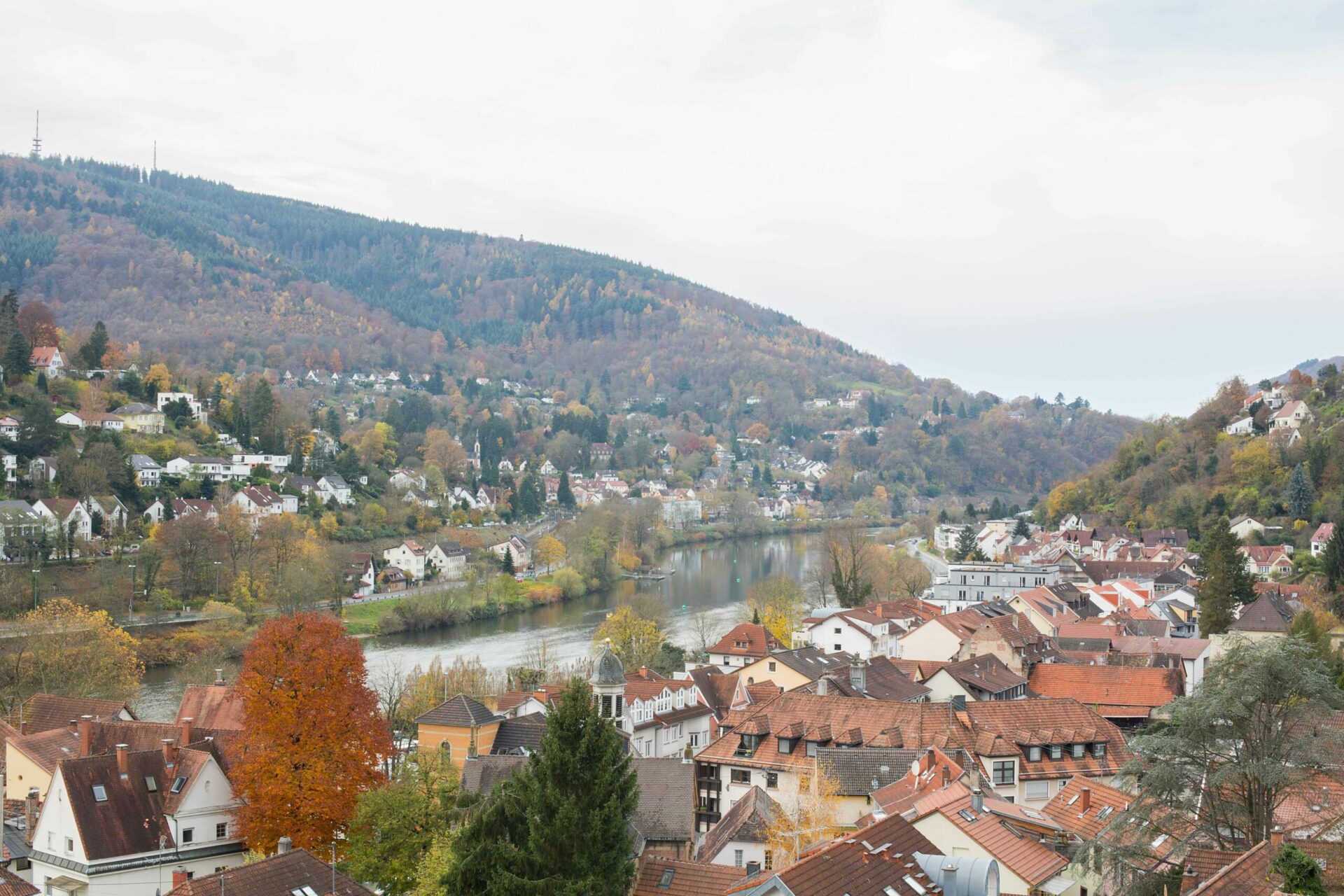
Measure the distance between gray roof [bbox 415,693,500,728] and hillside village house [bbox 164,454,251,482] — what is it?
158 feet

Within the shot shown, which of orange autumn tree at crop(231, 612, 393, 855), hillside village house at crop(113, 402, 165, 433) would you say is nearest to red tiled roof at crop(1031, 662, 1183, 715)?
orange autumn tree at crop(231, 612, 393, 855)

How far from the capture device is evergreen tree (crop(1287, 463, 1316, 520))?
60.3 m

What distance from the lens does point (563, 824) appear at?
15.9 meters

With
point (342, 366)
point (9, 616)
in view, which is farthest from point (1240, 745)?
point (342, 366)

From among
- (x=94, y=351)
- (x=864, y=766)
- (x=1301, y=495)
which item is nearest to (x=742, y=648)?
(x=864, y=766)

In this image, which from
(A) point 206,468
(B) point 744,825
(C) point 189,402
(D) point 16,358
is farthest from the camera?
(C) point 189,402

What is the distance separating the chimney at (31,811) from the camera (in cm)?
2258

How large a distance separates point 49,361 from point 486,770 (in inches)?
2557

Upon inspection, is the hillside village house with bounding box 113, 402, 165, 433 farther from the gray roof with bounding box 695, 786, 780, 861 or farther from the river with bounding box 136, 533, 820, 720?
the gray roof with bounding box 695, 786, 780, 861

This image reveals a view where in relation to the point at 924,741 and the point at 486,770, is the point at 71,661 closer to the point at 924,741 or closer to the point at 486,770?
the point at 486,770

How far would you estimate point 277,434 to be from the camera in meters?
85.1

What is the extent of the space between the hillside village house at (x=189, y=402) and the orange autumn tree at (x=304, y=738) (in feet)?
202

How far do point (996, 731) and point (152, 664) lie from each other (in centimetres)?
3464

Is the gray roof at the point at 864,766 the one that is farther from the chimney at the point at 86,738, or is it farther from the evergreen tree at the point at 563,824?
the chimney at the point at 86,738
